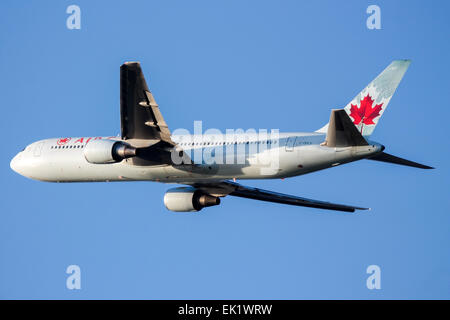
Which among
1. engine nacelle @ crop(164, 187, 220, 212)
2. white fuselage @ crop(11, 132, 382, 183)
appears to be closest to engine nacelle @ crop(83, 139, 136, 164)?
white fuselage @ crop(11, 132, 382, 183)

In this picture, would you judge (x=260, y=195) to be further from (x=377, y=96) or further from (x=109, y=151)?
(x=109, y=151)

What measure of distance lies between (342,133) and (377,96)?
4170 millimetres

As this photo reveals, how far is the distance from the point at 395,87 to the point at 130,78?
11.7 metres

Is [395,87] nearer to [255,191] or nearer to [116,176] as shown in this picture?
[255,191]

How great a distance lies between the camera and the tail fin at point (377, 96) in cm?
3500

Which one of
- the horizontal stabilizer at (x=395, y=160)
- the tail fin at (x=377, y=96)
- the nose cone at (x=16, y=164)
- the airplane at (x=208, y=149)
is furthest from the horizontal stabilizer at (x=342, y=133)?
the nose cone at (x=16, y=164)

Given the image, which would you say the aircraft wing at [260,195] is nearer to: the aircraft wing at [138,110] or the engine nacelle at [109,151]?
the aircraft wing at [138,110]

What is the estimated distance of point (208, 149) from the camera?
3681cm

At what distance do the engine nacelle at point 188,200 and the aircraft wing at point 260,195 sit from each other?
1.19ft

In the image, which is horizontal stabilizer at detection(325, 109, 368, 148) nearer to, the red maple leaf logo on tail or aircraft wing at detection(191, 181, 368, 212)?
the red maple leaf logo on tail

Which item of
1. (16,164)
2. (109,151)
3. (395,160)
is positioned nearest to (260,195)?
(395,160)

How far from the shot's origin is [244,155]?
118ft

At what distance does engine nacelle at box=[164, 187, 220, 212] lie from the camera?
40.3 meters

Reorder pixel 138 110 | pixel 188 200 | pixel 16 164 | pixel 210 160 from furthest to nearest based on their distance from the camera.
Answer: pixel 16 164, pixel 188 200, pixel 210 160, pixel 138 110
